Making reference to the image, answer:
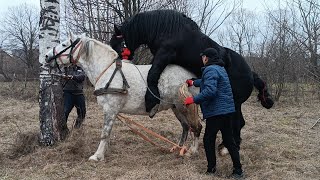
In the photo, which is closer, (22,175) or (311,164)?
(22,175)

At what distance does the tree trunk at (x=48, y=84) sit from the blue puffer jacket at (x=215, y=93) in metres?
2.76

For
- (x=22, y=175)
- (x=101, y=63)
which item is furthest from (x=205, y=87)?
(x=22, y=175)

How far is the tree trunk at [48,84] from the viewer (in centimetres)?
566

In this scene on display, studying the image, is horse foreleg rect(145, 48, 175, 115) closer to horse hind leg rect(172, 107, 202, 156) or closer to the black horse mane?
the black horse mane

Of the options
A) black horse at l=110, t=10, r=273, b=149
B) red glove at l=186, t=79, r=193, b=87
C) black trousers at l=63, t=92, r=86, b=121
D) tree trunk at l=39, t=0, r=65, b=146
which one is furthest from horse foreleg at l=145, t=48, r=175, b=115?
black trousers at l=63, t=92, r=86, b=121

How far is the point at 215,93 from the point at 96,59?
215 cm

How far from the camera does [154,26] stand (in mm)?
5172

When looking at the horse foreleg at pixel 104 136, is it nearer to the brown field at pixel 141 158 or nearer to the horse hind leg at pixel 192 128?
the brown field at pixel 141 158

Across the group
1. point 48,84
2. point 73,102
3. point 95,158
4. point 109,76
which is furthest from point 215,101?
point 73,102

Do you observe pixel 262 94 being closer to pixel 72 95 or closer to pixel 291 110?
pixel 72 95

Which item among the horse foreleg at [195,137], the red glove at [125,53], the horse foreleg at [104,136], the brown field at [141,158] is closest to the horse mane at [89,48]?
the red glove at [125,53]

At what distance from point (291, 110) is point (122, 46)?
8219 mm

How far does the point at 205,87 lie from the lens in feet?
13.7

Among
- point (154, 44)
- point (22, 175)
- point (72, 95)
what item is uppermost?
point (154, 44)
